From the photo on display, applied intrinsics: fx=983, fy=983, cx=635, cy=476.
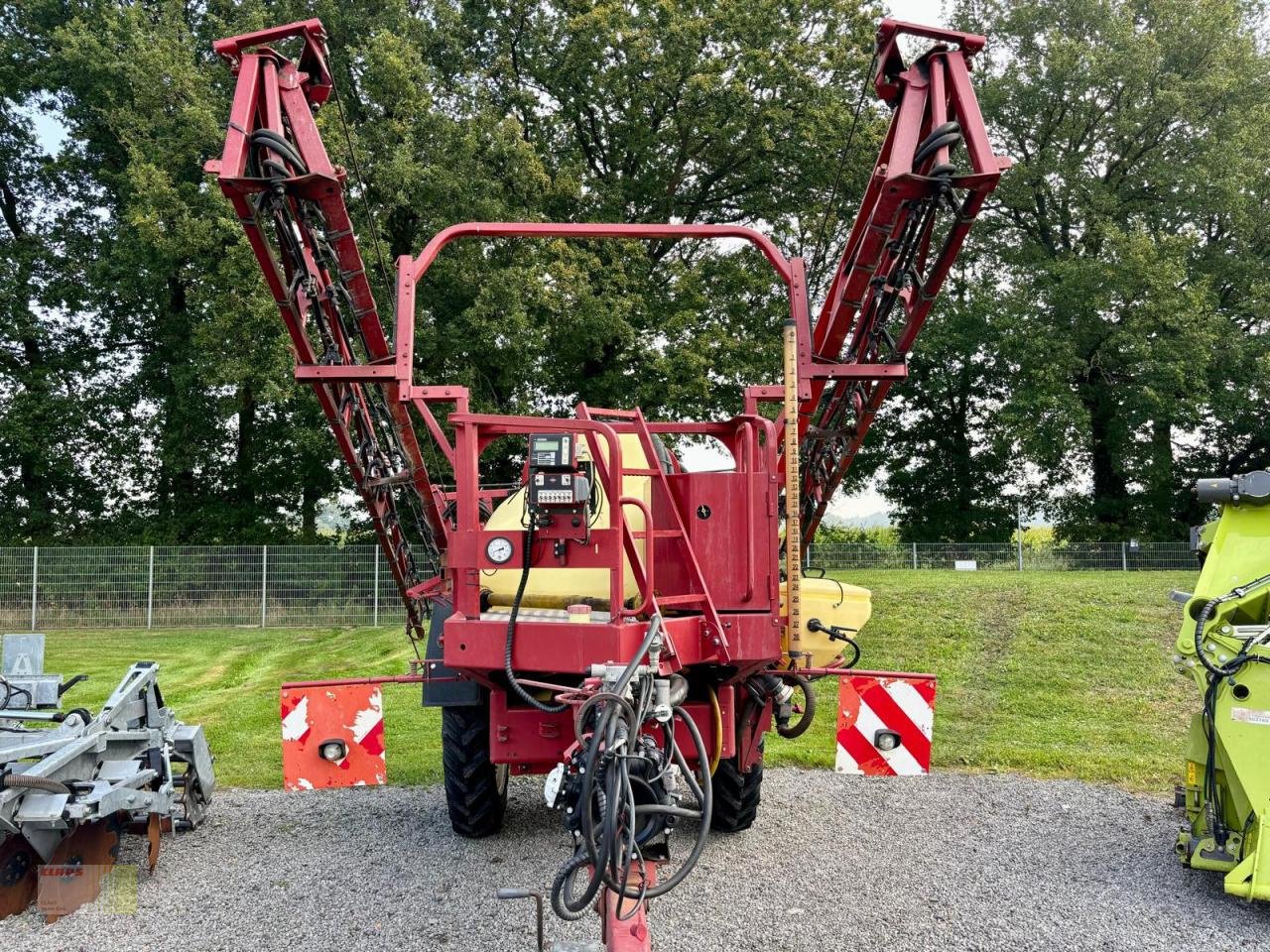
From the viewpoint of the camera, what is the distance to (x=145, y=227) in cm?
1797

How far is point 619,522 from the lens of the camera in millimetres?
3916

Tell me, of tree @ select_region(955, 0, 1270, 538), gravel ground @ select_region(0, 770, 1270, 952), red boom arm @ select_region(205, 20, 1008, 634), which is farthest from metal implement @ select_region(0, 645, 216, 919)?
tree @ select_region(955, 0, 1270, 538)

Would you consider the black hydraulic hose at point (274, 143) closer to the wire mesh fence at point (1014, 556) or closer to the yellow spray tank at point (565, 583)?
the yellow spray tank at point (565, 583)

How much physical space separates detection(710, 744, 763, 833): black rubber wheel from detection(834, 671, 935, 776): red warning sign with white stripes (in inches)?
24.4

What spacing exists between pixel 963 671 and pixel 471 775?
266 inches

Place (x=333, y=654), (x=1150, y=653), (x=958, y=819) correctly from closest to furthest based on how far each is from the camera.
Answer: (x=958, y=819)
(x=1150, y=653)
(x=333, y=654)

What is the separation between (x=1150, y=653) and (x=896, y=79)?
781 centimetres

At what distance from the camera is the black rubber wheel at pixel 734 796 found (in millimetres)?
5688

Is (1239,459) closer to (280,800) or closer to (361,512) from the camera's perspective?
(361,512)

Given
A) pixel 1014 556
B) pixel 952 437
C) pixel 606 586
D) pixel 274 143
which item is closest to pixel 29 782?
pixel 606 586

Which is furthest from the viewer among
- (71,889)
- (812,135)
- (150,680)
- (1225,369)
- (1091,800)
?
(1225,369)

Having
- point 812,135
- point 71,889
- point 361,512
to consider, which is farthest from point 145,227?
point 71,889

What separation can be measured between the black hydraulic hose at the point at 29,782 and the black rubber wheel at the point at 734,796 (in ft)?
10.8

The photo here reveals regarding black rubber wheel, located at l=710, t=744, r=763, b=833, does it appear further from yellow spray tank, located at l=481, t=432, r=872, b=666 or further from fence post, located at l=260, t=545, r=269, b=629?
fence post, located at l=260, t=545, r=269, b=629
